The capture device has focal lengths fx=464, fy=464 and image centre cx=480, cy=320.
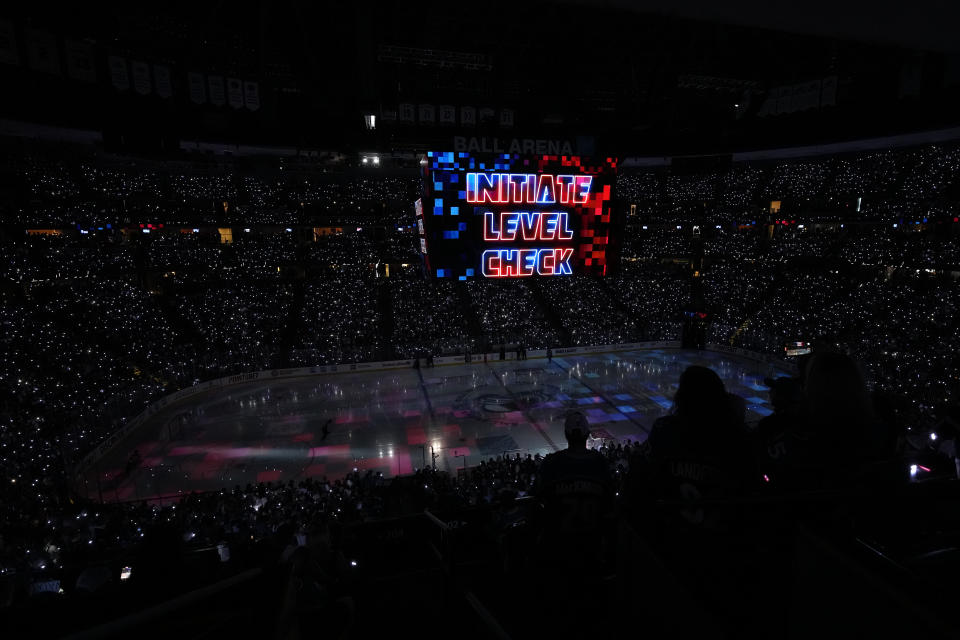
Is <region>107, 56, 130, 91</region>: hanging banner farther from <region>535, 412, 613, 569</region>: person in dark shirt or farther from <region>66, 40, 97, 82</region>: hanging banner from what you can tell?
<region>535, 412, 613, 569</region>: person in dark shirt

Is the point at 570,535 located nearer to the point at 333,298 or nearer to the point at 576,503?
the point at 576,503

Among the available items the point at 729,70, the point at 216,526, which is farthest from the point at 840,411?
the point at 729,70

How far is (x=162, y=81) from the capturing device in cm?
1412

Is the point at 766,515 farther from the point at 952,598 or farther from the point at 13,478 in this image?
the point at 13,478

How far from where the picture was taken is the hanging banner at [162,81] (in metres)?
14.0

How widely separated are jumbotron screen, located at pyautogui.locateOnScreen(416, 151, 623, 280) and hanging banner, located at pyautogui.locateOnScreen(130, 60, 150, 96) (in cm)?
992

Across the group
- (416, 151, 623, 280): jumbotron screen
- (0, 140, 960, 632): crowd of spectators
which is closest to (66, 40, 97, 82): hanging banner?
(416, 151, 623, 280): jumbotron screen

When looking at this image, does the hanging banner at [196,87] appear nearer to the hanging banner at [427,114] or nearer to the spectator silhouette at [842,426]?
the hanging banner at [427,114]

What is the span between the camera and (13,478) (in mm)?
13859

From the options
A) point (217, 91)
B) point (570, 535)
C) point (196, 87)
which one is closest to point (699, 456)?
point (570, 535)

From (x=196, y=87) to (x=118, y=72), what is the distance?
1974 millimetres

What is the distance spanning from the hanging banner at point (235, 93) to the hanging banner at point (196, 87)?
754 mm

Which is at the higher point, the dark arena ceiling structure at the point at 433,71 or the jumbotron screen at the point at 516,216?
the dark arena ceiling structure at the point at 433,71

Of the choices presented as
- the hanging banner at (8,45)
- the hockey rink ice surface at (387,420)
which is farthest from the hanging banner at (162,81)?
the hockey rink ice surface at (387,420)
